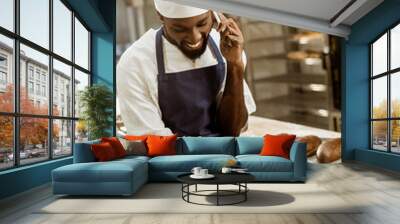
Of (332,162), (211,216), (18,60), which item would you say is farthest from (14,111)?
(332,162)

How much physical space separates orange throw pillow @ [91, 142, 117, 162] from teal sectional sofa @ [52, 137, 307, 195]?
7cm

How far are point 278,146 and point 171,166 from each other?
1800mm

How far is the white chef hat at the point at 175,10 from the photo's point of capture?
845 cm

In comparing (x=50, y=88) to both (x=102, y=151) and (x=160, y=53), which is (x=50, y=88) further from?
(x=160, y=53)

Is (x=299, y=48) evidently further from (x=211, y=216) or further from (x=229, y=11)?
(x=211, y=216)

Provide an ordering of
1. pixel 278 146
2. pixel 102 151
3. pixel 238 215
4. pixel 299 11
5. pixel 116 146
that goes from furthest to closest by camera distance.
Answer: pixel 299 11
pixel 278 146
pixel 116 146
pixel 102 151
pixel 238 215

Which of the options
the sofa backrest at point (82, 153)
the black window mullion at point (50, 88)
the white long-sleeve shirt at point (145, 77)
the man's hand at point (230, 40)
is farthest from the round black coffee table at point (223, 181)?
the man's hand at point (230, 40)

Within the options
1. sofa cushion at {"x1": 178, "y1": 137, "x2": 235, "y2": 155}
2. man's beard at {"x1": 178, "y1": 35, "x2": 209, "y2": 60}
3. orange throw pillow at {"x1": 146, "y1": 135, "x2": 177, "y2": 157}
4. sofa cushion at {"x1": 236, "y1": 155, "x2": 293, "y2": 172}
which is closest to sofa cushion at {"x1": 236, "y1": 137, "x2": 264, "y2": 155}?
sofa cushion at {"x1": 178, "y1": 137, "x2": 235, "y2": 155}

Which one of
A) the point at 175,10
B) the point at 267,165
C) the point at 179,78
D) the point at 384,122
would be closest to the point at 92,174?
the point at 267,165

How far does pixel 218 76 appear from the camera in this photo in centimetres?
854

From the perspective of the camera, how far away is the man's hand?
862cm

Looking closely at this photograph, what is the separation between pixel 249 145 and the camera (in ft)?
23.1

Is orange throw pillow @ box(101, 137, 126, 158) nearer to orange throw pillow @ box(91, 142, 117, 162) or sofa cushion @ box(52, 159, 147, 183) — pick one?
orange throw pillow @ box(91, 142, 117, 162)

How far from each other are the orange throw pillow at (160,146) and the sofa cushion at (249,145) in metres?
1.18
